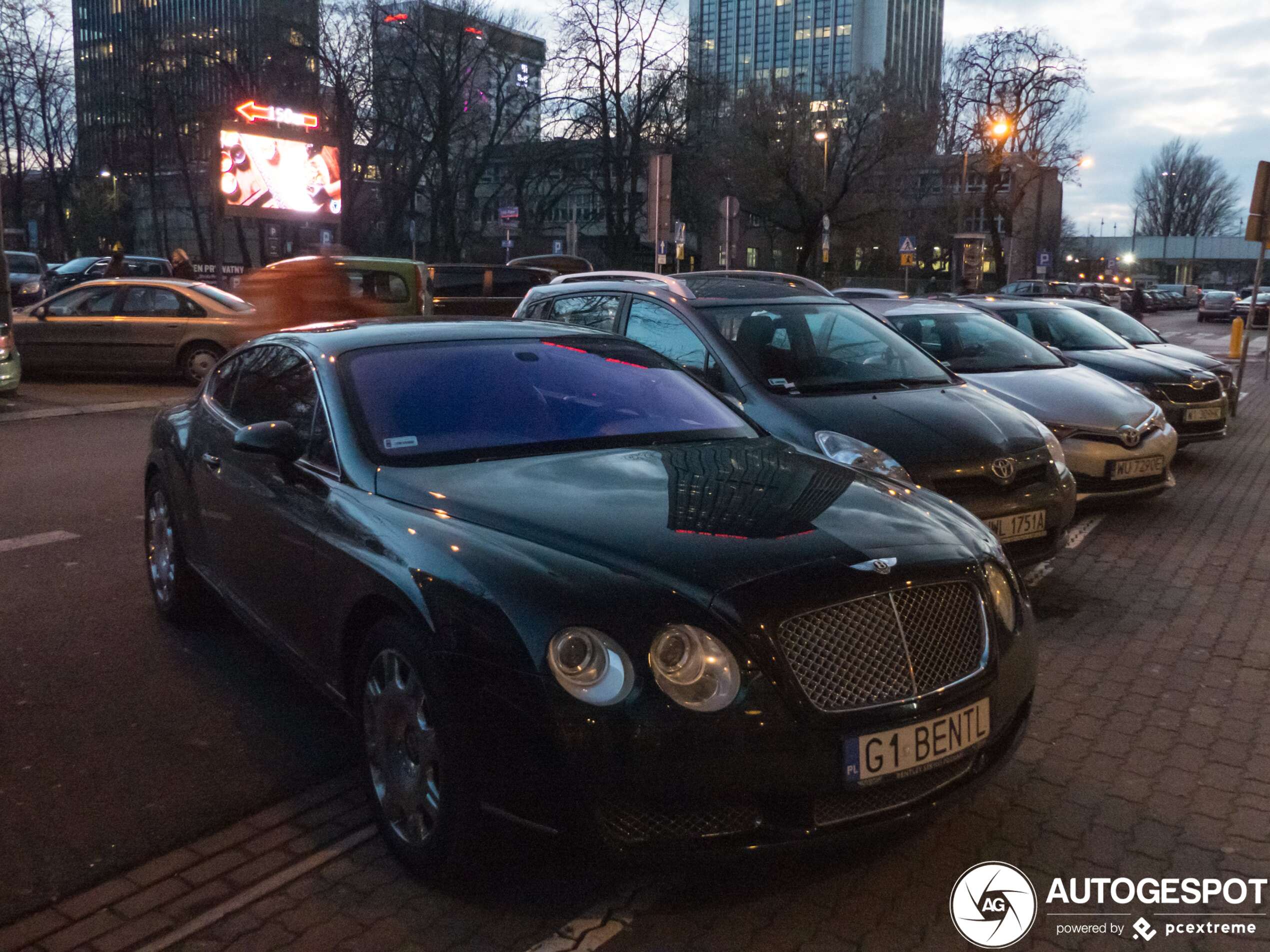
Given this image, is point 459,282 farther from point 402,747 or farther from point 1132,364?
point 402,747

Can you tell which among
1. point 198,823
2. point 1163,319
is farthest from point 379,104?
point 198,823

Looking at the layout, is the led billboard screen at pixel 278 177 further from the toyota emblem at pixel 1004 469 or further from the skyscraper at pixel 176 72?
the toyota emblem at pixel 1004 469

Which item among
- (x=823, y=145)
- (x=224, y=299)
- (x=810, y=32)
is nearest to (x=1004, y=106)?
(x=823, y=145)

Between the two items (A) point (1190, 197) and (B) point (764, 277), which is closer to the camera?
(B) point (764, 277)

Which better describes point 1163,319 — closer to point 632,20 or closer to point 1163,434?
point 632,20

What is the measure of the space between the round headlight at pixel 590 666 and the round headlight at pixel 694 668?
0.24 feet

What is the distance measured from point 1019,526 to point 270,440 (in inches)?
144

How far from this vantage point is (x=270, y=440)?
Result: 3859mm

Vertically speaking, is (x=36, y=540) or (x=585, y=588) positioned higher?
(x=585, y=588)

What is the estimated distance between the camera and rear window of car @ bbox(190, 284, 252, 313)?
17.0m

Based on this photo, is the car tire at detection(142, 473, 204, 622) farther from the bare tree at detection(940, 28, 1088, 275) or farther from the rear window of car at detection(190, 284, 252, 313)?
the bare tree at detection(940, 28, 1088, 275)

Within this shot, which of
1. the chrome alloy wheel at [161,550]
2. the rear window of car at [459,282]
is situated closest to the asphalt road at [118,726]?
the chrome alloy wheel at [161,550]

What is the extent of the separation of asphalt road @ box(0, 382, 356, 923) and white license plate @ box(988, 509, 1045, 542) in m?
3.22

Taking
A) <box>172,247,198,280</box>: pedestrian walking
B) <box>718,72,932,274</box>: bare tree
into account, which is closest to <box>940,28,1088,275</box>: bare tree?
<box>718,72,932,274</box>: bare tree
